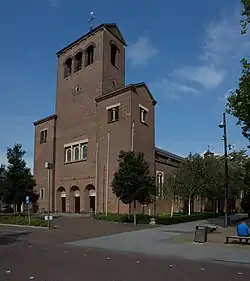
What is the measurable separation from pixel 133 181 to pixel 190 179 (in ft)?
48.8

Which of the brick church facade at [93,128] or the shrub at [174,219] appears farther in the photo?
the brick church facade at [93,128]

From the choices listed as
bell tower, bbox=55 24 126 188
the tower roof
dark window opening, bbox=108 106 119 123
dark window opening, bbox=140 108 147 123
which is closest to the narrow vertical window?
bell tower, bbox=55 24 126 188

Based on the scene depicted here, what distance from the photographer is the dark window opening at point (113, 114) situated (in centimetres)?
5069

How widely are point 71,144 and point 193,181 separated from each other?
61.9ft

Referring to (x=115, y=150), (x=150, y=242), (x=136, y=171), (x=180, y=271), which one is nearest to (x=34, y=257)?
(x=180, y=271)

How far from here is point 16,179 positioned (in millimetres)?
44375

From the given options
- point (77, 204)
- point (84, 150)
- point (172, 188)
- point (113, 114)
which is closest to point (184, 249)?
point (172, 188)

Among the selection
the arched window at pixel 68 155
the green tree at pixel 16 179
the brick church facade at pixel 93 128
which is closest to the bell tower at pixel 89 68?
the brick church facade at pixel 93 128

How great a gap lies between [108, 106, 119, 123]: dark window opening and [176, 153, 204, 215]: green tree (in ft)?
34.9

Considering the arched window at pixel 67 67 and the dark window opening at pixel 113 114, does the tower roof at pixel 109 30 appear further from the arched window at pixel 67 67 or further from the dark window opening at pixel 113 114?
the dark window opening at pixel 113 114

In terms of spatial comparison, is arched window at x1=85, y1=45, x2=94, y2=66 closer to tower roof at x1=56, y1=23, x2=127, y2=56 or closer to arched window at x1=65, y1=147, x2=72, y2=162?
tower roof at x1=56, y1=23, x2=127, y2=56

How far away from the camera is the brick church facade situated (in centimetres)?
4969

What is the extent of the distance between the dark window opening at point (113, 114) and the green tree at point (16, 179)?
1242cm

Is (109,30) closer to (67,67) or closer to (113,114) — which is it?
(67,67)
